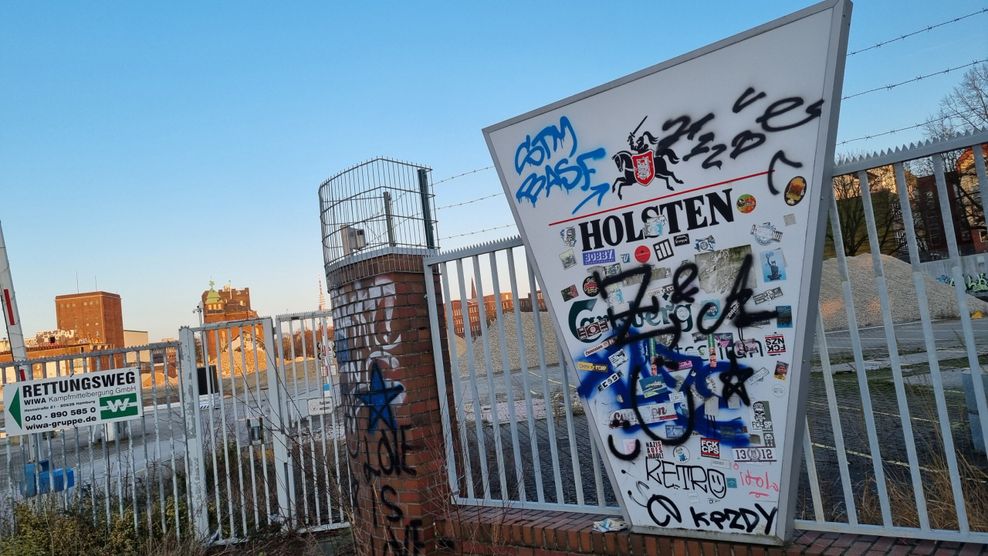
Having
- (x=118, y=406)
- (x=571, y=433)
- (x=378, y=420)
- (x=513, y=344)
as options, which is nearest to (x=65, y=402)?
(x=118, y=406)

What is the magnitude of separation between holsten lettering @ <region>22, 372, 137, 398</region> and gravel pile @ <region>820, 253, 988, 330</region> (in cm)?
609

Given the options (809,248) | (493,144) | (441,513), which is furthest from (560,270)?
(441,513)

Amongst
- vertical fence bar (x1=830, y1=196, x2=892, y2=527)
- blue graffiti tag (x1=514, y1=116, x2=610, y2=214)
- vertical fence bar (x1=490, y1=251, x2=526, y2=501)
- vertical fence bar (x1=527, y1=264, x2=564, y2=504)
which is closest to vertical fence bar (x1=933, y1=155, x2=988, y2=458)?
vertical fence bar (x1=830, y1=196, x2=892, y2=527)

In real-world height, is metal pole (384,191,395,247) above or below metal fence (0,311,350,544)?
above

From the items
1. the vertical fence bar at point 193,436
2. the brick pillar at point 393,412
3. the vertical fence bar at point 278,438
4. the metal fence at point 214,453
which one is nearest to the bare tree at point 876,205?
the brick pillar at point 393,412

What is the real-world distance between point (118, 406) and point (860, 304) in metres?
20.3

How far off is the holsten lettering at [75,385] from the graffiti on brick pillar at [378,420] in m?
2.90

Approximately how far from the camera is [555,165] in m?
3.79

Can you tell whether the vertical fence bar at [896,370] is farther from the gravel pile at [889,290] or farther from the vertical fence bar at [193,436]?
the vertical fence bar at [193,436]

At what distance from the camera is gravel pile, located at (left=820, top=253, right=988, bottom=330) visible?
4.50 m

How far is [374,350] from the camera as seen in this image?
4.39 metres

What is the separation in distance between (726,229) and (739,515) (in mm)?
1442

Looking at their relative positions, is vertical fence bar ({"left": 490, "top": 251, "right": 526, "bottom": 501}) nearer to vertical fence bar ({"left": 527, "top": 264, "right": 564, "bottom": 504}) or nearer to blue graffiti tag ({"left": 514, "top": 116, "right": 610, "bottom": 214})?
vertical fence bar ({"left": 527, "top": 264, "right": 564, "bottom": 504})

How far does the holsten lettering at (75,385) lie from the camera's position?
19.2ft
